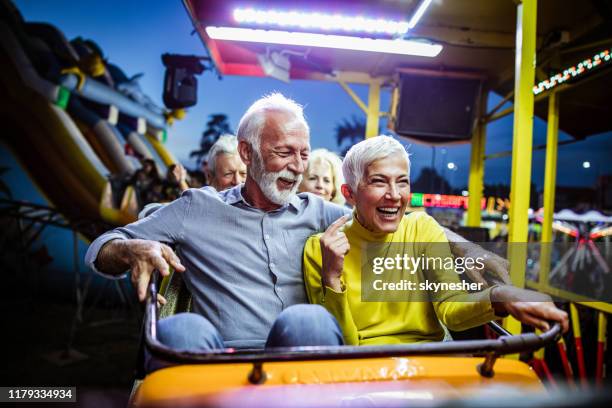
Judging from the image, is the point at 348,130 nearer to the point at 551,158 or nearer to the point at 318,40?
the point at 551,158

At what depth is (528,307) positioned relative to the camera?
1.02 metres

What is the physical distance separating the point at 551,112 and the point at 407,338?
362 centimetres

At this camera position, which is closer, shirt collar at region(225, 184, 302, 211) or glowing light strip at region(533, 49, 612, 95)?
shirt collar at region(225, 184, 302, 211)

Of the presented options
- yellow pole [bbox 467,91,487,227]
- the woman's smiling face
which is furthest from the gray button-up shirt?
yellow pole [bbox 467,91,487,227]

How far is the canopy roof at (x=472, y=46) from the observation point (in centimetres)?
320

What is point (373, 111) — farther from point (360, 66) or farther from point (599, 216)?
point (599, 216)

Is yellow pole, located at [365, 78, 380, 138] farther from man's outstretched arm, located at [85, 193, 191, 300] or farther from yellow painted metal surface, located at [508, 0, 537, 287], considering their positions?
man's outstretched arm, located at [85, 193, 191, 300]

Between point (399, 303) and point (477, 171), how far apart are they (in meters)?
4.51

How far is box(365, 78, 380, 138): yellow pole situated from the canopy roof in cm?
17

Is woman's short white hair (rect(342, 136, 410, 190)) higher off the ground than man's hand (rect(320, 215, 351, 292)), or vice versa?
woman's short white hair (rect(342, 136, 410, 190))

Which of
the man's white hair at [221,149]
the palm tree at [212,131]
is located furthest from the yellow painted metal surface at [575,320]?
the palm tree at [212,131]

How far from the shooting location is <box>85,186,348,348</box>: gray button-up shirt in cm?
149

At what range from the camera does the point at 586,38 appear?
365 centimetres

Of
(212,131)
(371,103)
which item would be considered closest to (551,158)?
(371,103)
